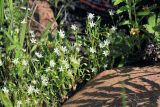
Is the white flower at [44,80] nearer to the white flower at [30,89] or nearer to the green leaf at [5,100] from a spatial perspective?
the white flower at [30,89]

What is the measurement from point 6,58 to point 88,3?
4.02ft

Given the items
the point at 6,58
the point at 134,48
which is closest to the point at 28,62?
the point at 6,58

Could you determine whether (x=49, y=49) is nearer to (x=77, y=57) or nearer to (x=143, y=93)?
(x=77, y=57)

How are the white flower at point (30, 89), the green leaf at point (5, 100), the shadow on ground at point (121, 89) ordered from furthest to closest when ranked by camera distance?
the white flower at point (30, 89)
the green leaf at point (5, 100)
the shadow on ground at point (121, 89)

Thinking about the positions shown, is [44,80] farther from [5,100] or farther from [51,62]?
[5,100]

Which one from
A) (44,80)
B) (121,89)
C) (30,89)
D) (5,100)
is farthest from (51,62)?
(121,89)

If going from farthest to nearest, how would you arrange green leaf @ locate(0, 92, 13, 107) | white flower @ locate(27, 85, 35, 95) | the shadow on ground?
white flower @ locate(27, 85, 35, 95) → green leaf @ locate(0, 92, 13, 107) → the shadow on ground

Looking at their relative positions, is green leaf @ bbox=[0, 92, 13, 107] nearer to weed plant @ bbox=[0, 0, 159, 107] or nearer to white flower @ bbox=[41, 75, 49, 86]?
weed plant @ bbox=[0, 0, 159, 107]

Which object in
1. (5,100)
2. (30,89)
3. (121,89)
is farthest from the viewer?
(30,89)

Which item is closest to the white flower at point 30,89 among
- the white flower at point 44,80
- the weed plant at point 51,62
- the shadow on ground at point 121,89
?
the weed plant at point 51,62

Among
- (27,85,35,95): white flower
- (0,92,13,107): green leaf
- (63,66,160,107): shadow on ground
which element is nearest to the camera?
(63,66,160,107): shadow on ground

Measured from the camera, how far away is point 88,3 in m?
4.69

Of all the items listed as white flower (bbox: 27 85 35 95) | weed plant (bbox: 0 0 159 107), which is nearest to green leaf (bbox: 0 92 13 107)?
weed plant (bbox: 0 0 159 107)

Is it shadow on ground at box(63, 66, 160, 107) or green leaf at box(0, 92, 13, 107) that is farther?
green leaf at box(0, 92, 13, 107)
